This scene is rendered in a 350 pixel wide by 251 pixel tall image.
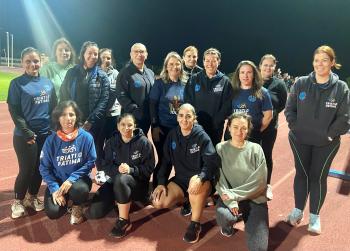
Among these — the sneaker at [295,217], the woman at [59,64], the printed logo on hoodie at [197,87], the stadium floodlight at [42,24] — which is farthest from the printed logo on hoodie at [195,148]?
the stadium floodlight at [42,24]

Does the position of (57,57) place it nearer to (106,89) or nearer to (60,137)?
(106,89)

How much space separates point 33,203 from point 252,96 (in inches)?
111

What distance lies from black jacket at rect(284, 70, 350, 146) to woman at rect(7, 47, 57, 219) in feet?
8.95

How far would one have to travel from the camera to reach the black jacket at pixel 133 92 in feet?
15.0

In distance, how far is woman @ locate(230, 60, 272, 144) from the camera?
411 cm

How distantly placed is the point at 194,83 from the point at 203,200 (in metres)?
1.45

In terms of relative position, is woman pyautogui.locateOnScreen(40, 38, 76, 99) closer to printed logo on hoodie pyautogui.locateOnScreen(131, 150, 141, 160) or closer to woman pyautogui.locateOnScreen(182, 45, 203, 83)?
printed logo on hoodie pyautogui.locateOnScreen(131, 150, 141, 160)

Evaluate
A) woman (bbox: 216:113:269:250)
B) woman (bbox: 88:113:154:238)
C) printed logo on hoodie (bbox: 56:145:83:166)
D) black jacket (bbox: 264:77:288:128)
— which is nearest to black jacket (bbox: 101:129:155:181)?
woman (bbox: 88:113:154:238)

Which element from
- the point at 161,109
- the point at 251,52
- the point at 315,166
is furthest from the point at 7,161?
the point at 251,52

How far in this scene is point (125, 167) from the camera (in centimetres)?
388

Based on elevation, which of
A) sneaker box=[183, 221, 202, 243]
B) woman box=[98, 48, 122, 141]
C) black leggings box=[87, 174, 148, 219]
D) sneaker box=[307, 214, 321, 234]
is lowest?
sneaker box=[307, 214, 321, 234]

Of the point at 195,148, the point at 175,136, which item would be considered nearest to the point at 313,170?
the point at 195,148

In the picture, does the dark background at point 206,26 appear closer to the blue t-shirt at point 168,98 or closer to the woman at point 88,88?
the blue t-shirt at point 168,98

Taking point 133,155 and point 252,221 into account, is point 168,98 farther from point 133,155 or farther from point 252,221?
point 252,221
